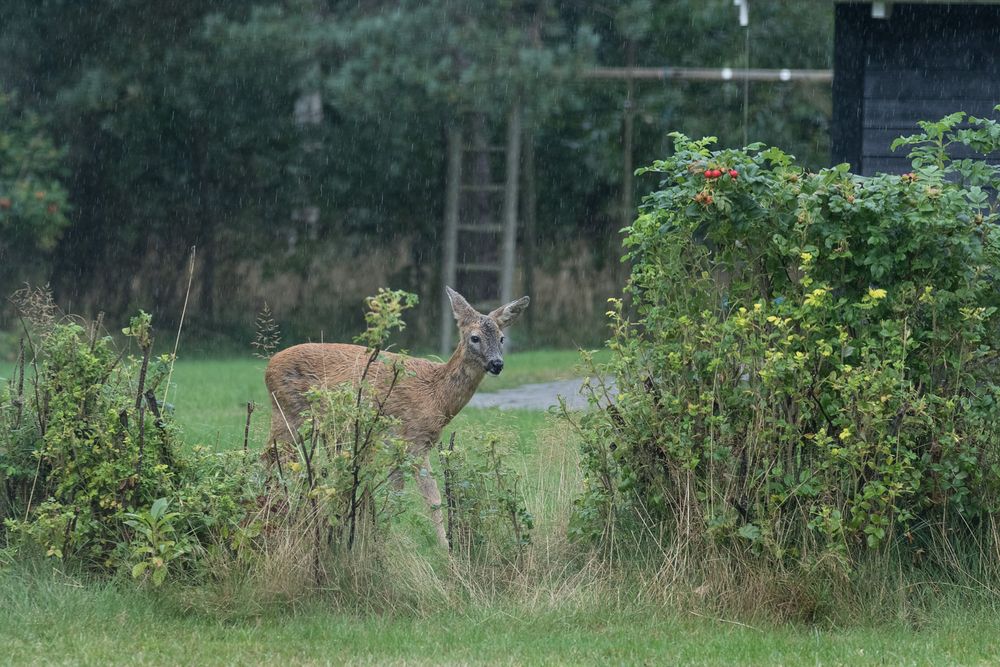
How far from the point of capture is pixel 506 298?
1844 cm

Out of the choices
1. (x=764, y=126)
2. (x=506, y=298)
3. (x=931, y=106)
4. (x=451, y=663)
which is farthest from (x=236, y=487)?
(x=764, y=126)

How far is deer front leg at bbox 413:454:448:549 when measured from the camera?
6629mm

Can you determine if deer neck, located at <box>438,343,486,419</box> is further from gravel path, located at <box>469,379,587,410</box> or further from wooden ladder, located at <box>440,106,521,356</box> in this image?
wooden ladder, located at <box>440,106,521,356</box>

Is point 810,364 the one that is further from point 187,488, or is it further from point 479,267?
point 479,267

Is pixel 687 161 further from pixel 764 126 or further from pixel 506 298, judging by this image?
pixel 764 126

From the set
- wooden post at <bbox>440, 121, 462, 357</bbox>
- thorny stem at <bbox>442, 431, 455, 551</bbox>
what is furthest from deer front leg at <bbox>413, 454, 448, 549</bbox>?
wooden post at <bbox>440, 121, 462, 357</bbox>

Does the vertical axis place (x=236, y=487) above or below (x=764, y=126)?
below

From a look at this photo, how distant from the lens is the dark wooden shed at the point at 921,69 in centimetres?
1148

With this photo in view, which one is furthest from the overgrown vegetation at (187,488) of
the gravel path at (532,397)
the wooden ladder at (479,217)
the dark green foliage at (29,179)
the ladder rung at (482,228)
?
the ladder rung at (482,228)

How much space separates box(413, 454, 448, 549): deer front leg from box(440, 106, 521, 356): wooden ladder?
1070cm

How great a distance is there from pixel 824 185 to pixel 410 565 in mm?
2400

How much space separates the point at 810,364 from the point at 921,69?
6.28 metres

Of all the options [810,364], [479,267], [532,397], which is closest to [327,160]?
[479,267]

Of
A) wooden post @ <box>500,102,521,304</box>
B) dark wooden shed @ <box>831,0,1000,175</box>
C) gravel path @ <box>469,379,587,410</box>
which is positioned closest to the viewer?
dark wooden shed @ <box>831,0,1000,175</box>
